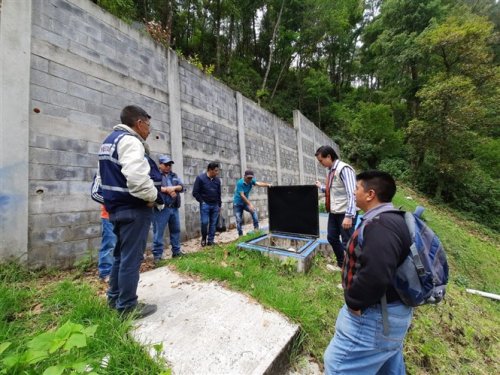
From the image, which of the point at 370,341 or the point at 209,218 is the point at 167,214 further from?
the point at 370,341

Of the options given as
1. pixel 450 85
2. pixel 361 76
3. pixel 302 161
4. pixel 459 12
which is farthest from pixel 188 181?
pixel 361 76

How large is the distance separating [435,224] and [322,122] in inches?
568

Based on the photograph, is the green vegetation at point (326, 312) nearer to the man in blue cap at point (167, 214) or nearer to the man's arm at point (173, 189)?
the man in blue cap at point (167, 214)

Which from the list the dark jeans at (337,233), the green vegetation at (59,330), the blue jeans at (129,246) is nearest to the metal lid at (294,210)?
the dark jeans at (337,233)

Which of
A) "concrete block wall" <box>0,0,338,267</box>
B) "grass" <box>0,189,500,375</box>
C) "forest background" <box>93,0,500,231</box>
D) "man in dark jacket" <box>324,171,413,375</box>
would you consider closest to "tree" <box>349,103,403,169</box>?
"forest background" <box>93,0,500,231</box>

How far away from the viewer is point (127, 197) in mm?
1990

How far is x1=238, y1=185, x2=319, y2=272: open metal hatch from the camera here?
398 cm

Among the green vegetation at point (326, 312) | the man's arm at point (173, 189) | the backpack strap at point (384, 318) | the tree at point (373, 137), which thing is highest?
the tree at point (373, 137)

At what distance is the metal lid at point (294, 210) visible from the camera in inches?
165

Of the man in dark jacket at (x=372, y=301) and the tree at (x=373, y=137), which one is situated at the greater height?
the tree at (x=373, y=137)

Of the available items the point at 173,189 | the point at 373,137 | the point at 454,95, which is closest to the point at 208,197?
the point at 173,189

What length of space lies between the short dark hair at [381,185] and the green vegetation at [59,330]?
1.94 meters

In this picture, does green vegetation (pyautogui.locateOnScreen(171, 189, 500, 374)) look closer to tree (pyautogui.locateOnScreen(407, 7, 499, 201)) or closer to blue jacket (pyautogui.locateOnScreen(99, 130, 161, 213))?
blue jacket (pyautogui.locateOnScreen(99, 130, 161, 213))

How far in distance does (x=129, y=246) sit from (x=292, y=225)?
3062 millimetres
